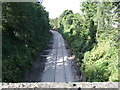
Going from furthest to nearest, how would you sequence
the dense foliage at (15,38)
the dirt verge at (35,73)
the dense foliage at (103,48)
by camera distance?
the dirt verge at (35,73) < the dense foliage at (103,48) < the dense foliage at (15,38)

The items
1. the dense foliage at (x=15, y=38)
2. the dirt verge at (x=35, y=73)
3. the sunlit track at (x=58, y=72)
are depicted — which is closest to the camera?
the dense foliage at (x=15, y=38)

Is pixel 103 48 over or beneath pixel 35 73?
over

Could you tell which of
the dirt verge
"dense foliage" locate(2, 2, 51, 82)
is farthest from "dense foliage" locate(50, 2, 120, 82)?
"dense foliage" locate(2, 2, 51, 82)

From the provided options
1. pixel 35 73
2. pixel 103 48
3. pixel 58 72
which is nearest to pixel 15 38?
pixel 35 73

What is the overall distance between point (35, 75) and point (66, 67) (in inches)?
117

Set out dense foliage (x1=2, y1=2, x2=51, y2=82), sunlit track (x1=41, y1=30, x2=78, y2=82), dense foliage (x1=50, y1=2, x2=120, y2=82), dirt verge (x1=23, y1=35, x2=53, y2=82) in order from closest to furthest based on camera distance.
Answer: dense foliage (x1=2, y1=2, x2=51, y2=82)
dense foliage (x1=50, y1=2, x2=120, y2=82)
dirt verge (x1=23, y1=35, x2=53, y2=82)
sunlit track (x1=41, y1=30, x2=78, y2=82)

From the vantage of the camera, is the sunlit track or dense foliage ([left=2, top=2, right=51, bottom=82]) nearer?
dense foliage ([left=2, top=2, right=51, bottom=82])

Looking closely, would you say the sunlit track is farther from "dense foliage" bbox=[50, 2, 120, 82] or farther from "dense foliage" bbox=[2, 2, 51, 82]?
"dense foliage" bbox=[2, 2, 51, 82]

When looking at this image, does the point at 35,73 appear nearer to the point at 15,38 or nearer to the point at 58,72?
the point at 58,72

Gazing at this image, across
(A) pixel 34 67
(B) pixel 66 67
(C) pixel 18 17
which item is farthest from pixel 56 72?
(C) pixel 18 17

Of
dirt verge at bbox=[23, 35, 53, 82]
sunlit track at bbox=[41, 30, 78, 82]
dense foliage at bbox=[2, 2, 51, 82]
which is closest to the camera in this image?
dense foliage at bbox=[2, 2, 51, 82]

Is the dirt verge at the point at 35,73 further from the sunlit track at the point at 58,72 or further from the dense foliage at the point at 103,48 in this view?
the dense foliage at the point at 103,48

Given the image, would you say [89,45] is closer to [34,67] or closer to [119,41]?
[119,41]

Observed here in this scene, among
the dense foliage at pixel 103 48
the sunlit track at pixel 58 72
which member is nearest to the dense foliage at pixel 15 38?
the sunlit track at pixel 58 72
